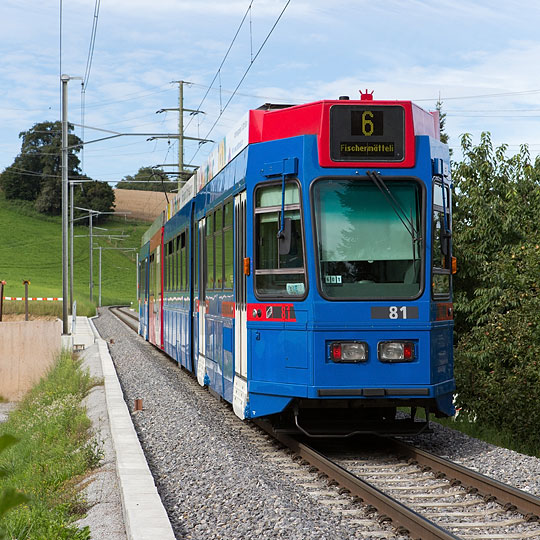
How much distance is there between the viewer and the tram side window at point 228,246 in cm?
1048

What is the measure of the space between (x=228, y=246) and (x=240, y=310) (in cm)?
109

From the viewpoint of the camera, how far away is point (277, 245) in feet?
29.7

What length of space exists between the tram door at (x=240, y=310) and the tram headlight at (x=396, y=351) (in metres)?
1.57

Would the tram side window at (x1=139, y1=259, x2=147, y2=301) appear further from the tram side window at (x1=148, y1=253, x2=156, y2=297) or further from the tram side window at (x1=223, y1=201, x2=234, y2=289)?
the tram side window at (x1=223, y1=201, x2=234, y2=289)

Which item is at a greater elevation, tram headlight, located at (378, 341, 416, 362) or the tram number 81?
the tram number 81

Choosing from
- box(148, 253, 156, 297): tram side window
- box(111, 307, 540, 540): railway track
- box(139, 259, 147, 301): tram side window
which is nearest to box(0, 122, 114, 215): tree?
box(139, 259, 147, 301): tram side window

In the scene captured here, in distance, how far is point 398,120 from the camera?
9039 mm

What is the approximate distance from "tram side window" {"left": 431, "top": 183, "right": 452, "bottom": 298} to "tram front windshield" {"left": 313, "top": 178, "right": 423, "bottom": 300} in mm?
223

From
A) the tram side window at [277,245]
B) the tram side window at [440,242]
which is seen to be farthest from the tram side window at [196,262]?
the tram side window at [440,242]

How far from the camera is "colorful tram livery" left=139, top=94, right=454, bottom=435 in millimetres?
8695

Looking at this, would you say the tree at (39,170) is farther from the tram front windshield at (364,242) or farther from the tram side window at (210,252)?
the tram front windshield at (364,242)

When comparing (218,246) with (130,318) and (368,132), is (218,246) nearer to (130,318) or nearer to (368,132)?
(368,132)

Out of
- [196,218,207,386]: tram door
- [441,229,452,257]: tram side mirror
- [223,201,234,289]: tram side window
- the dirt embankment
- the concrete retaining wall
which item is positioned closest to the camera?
[441,229,452,257]: tram side mirror

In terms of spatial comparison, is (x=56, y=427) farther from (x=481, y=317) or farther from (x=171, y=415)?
(x=481, y=317)
